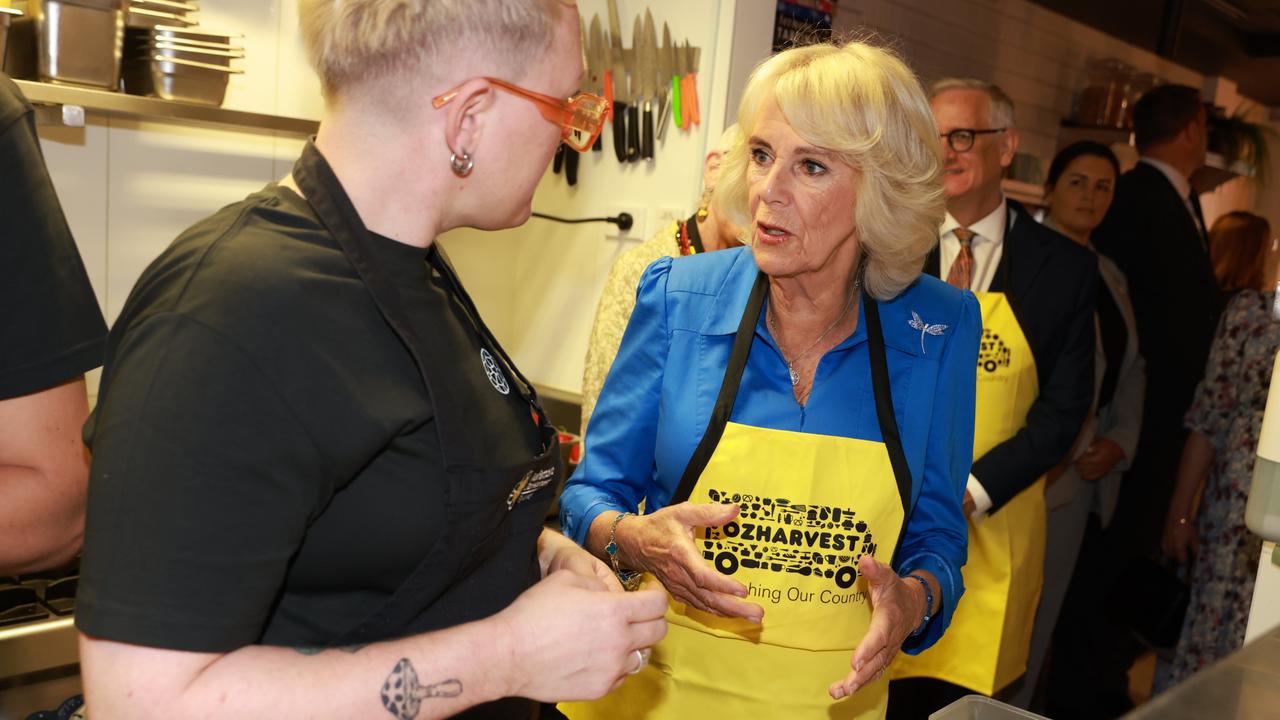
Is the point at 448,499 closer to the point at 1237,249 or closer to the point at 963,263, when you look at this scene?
the point at 963,263

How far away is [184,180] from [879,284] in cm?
217

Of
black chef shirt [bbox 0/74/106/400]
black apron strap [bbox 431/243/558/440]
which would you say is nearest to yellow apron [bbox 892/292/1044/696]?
black apron strap [bbox 431/243/558/440]

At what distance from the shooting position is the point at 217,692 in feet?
2.90

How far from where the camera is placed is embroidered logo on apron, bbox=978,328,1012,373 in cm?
282

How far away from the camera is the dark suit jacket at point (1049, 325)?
2842mm

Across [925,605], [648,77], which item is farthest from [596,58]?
[925,605]

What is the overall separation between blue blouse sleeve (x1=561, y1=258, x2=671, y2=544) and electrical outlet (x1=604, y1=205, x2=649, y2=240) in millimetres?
1851

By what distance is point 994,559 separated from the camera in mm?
2855

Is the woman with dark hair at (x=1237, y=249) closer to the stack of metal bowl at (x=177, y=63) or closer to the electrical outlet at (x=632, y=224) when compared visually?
the electrical outlet at (x=632, y=224)

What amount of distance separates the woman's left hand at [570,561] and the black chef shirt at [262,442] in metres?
0.23

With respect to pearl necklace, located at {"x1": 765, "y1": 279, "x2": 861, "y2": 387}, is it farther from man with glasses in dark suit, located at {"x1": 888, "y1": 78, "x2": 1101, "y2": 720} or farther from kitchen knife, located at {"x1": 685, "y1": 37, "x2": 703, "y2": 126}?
kitchen knife, located at {"x1": 685, "y1": 37, "x2": 703, "y2": 126}

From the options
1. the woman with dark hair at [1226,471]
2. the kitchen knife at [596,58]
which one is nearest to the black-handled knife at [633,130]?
the kitchen knife at [596,58]

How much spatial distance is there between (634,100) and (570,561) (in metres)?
2.62

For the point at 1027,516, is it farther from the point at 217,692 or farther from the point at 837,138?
the point at 217,692
